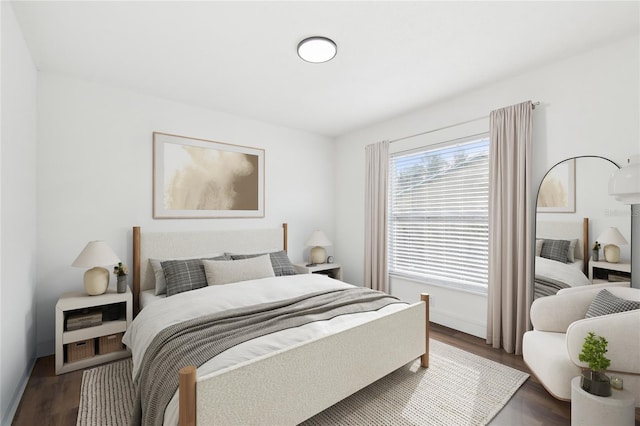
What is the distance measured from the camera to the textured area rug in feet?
6.19

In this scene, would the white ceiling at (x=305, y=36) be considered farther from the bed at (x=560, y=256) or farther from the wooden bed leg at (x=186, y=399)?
the wooden bed leg at (x=186, y=399)

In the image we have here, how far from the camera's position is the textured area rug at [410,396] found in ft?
6.19

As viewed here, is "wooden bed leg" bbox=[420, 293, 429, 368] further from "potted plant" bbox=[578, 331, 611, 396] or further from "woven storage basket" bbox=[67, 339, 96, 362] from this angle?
"woven storage basket" bbox=[67, 339, 96, 362]

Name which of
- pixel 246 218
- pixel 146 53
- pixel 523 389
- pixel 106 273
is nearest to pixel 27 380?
pixel 106 273

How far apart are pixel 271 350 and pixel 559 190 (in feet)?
8.74

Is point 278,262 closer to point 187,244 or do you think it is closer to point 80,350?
point 187,244

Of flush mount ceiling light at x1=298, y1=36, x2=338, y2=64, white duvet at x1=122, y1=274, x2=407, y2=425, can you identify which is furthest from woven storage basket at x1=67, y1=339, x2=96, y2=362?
flush mount ceiling light at x1=298, y1=36, x2=338, y2=64

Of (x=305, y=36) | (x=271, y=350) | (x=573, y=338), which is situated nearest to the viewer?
(x=271, y=350)

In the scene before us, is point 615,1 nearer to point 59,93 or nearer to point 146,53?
point 146,53

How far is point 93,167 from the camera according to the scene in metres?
2.92

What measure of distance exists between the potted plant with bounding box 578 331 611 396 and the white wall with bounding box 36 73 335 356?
3.38m

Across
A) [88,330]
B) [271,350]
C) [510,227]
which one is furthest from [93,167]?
[510,227]

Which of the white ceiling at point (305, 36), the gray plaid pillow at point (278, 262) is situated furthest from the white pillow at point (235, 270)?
the white ceiling at point (305, 36)

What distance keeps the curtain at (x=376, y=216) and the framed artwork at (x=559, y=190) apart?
175cm
